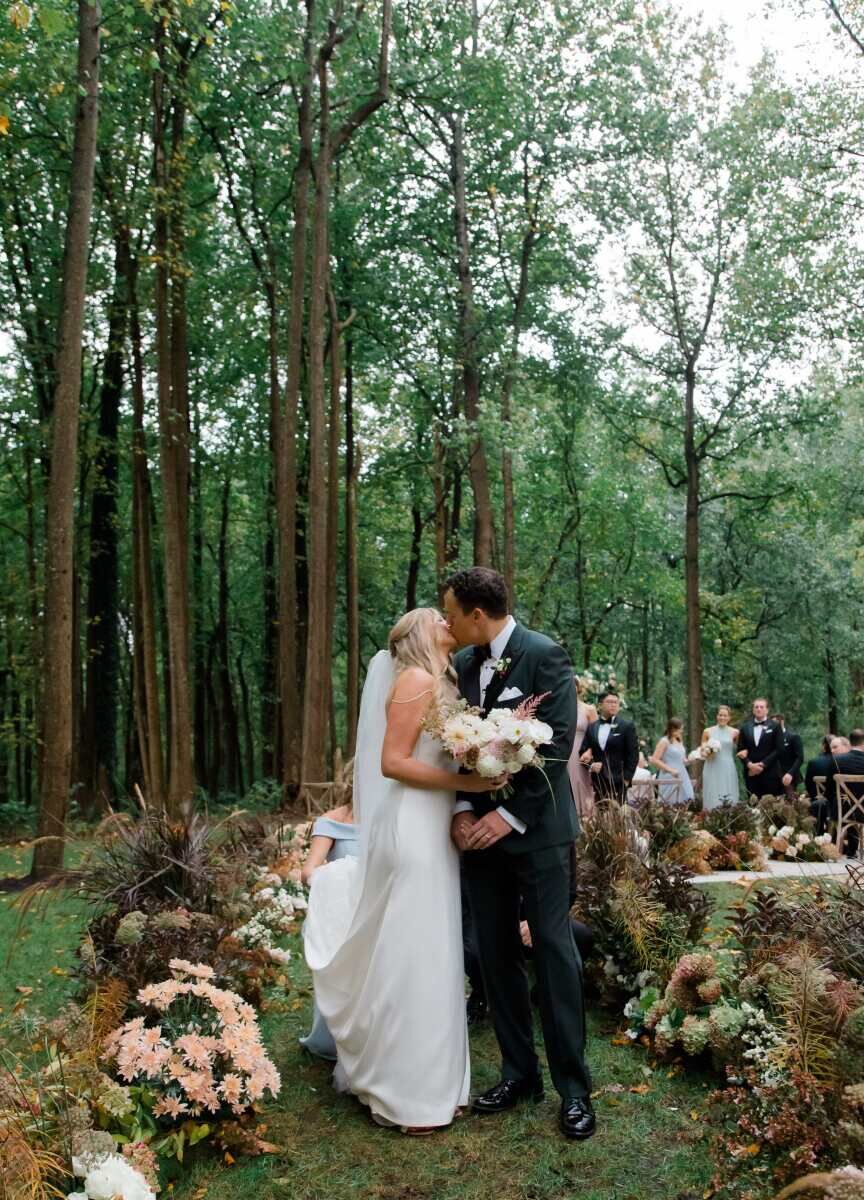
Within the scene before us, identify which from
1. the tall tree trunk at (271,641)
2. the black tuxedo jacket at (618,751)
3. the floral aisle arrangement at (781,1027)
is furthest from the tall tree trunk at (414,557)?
the floral aisle arrangement at (781,1027)

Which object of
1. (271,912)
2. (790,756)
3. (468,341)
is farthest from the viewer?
(468,341)

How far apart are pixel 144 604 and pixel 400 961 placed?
1387cm

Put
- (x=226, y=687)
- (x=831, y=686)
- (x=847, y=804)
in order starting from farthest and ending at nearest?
(x=831, y=686) → (x=226, y=687) → (x=847, y=804)

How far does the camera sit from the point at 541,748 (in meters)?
4.35

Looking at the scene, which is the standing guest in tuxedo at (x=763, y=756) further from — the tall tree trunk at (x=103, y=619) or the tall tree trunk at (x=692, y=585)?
the tall tree trunk at (x=103, y=619)

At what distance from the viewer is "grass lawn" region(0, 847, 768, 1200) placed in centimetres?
375

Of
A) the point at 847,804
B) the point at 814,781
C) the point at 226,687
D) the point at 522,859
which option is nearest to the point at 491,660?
the point at 522,859

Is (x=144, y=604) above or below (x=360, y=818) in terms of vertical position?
above

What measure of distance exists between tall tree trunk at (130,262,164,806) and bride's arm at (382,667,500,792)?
11752 millimetres

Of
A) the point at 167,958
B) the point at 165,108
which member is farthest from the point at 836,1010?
the point at 165,108

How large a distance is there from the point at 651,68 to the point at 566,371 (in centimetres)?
673

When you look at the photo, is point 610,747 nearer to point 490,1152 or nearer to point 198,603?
point 490,1152

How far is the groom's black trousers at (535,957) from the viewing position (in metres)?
4.23

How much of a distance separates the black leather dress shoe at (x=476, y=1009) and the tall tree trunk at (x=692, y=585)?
18.1m
